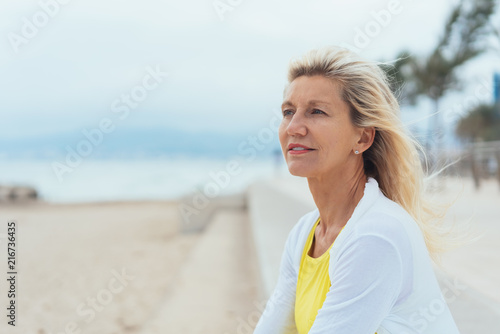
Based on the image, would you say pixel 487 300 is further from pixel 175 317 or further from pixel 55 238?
pixel 55 238

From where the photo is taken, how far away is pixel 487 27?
47.3 feet

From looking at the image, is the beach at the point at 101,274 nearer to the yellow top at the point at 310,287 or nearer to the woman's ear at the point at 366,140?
the yellow top at the point at 310,287

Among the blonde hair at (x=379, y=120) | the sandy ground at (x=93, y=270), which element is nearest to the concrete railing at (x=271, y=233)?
the sandy ground at (x=93, y=270)

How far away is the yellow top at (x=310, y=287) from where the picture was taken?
4.44 feet

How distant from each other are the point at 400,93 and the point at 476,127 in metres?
27.2

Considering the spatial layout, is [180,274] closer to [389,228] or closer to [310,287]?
[310,287]

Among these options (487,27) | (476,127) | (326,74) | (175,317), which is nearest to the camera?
(326,74)

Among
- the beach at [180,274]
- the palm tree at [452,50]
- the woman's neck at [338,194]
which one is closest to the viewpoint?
the woman's neck at [338,194]

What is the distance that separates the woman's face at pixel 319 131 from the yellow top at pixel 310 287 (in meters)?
0.27

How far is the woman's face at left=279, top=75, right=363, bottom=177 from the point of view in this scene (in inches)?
53.7

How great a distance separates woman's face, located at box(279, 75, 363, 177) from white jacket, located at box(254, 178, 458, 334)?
17cm

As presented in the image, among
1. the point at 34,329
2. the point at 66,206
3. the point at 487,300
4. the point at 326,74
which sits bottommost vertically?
the point at 34,329

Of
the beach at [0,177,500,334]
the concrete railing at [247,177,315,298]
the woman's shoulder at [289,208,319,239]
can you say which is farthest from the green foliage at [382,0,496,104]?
the woman's shoulder at [289,208,319,239]

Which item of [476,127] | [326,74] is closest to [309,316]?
[326,74]
